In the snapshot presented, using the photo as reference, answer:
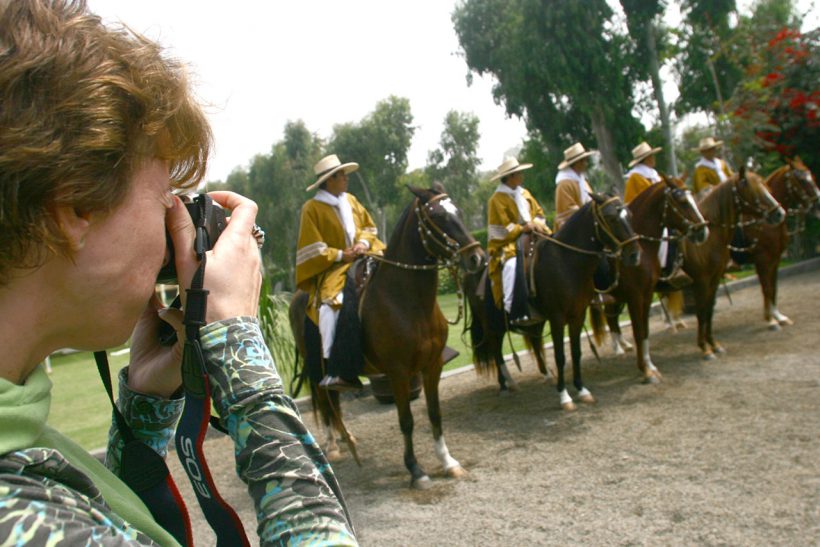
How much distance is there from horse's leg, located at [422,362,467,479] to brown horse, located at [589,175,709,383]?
3.13m

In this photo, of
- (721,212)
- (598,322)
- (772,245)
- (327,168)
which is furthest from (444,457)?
(772,245)

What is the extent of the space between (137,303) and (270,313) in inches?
274

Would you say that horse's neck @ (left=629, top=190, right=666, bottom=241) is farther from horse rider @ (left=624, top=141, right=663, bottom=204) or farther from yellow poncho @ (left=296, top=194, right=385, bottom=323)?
yellow poncho @ (left=296, top=194, right=385, bottom=323)

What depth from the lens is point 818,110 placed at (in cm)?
1351

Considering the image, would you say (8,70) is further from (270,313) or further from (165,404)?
(270,313)

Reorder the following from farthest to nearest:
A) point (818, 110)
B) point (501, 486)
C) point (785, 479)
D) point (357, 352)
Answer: point (818, 110) < point (357, 352) < point (501, 486) < point (785, 479)

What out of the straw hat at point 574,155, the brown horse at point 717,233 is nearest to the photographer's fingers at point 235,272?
the straw hat at point 574,155

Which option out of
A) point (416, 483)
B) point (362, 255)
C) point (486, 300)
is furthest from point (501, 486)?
point (486, 300)

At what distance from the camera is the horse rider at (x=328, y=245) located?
19.1ft

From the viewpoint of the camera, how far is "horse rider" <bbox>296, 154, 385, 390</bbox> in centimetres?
583

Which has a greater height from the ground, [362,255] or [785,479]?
[362,255]

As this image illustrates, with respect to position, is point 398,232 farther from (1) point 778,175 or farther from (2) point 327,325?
(1) point 778,175

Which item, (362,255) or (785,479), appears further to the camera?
(362,255)

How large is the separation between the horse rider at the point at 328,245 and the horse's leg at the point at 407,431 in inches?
18.1
